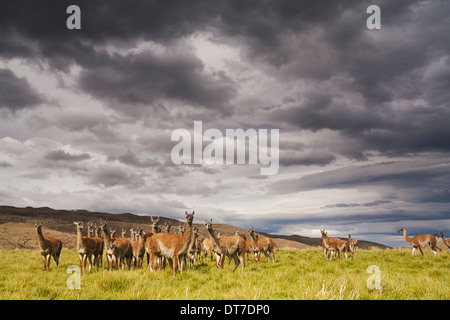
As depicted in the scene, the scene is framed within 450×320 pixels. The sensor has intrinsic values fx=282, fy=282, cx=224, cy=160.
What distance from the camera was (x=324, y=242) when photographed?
2000cm

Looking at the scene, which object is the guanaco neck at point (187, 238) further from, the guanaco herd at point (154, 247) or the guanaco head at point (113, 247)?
the guanaco head at point (113, 247)

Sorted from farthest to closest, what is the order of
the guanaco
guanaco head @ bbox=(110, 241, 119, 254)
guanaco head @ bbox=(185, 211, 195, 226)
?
the guanaco, guanaco head @ bbox=(110, 241, 119, 254), guanaco head @ bbox=(185, 211, 195, 226)

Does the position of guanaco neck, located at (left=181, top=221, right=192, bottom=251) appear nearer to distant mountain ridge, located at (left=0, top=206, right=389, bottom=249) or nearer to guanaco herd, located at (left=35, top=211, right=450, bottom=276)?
guanaco herd, located at (left=35, top=211, right=450, bottom=276)

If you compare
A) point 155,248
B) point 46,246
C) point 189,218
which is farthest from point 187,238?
point 46,246

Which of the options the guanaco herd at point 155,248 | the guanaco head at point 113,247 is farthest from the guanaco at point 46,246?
the guanaco head at point 113,247

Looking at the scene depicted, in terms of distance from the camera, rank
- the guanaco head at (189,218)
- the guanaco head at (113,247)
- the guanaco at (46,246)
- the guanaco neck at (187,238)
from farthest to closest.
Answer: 1. the guanaco at (46,246)
2. the guanaco head at (113,247)
3. the guanaco head at (189,218)
4. the guanaco neck at (187,238)

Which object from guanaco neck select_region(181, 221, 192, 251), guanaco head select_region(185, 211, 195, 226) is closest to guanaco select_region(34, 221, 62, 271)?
guanaco neck select_region(181, 221, 192, 251)

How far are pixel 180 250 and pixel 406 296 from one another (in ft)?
27.7

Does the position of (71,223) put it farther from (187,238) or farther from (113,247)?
(187,238)

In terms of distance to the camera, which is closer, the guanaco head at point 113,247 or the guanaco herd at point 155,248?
the guanaco herd at point 155,248
